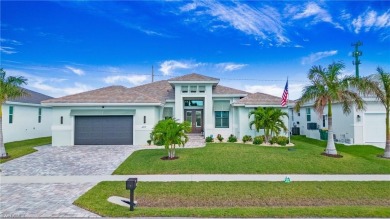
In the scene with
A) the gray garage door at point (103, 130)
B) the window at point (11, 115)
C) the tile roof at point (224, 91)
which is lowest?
the gray garage door at point (103, 130)

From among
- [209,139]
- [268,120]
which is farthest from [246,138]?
[209,139]

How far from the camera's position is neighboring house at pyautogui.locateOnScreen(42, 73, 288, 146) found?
58.7 feet

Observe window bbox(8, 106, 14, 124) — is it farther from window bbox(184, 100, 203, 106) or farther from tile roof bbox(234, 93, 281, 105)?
tile roof bbox(234, 93, 281, 105)

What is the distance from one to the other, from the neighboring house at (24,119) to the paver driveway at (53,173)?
789cm

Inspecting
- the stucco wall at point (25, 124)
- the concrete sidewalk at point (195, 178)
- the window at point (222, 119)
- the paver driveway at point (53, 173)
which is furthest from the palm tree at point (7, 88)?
the window at point (222, 119)

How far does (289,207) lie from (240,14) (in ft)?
48.1

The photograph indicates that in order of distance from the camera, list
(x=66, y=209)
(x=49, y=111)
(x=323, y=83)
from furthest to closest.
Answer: (x=49, y=111), (x=323, y=83), (x=66, y=209)

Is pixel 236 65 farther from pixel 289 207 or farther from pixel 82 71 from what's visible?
pixel 289 207

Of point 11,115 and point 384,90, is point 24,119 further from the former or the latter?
point 384,90

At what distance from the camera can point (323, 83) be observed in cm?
1344

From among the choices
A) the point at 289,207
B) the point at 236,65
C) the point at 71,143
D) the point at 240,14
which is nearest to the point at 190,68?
the point at 236,65

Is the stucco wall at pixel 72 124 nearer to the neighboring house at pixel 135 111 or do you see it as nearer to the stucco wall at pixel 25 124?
the neighboring house at pixel 135 111

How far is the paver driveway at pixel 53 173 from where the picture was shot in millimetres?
6328

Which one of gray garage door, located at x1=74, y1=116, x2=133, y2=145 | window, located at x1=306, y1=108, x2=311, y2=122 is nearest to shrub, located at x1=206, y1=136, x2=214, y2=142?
gray garage door, located at x1=74, y1=116, x2=133, y2=145
